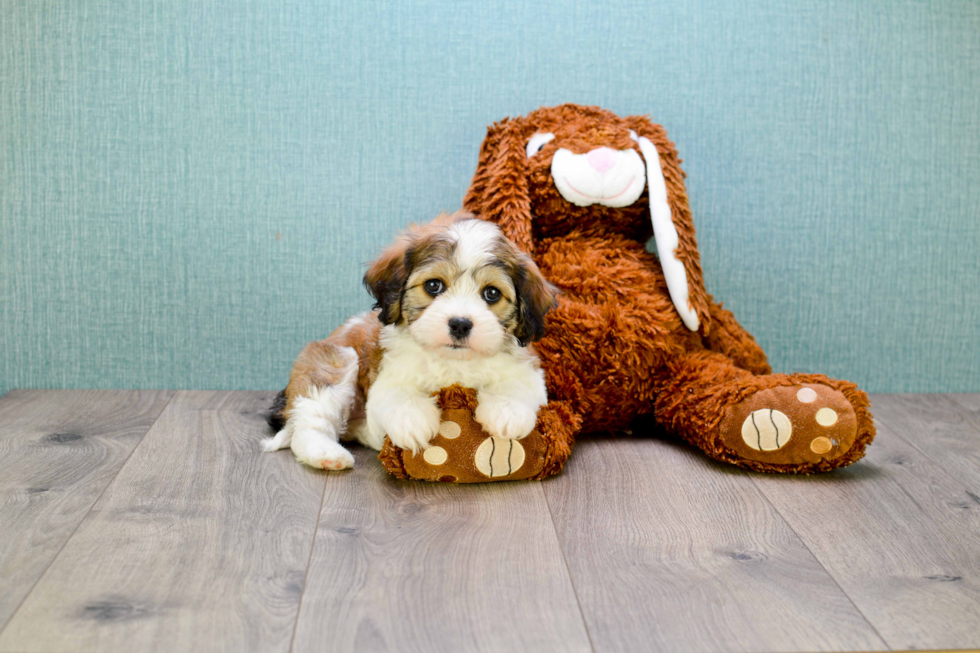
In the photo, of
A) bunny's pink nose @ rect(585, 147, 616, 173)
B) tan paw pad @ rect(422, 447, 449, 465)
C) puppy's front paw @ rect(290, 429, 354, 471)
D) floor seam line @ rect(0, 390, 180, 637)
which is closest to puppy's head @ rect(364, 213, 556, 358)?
tan paw pad @ rect(422, 447, 449, 465)

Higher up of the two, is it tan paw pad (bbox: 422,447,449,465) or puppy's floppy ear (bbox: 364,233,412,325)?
puppy's floppy ear (bbox: 364,233,412,325)

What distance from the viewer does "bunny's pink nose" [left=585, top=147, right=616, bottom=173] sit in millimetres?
2268

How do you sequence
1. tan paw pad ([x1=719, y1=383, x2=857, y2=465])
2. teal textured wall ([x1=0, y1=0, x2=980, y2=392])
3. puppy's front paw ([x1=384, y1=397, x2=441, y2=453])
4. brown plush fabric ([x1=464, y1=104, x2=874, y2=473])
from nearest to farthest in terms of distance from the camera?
1. puppy's front paw ([x1=384, y1=397, x2=441, y2=453])
2. tan paw pad ([x1=719, y1=383, x2=857, y2=465])
3. brown plush fabric ([x1=464, y1=104, x2=874, y2=473])
4. teal textured wall ([x1=0, y1=0, x2=980, y2=392])

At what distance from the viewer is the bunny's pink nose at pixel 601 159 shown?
227 centimetres

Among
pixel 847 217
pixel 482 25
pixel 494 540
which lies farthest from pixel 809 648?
pixel 482 25

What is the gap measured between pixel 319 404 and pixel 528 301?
2.05ft

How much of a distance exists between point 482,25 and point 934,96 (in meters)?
1.50

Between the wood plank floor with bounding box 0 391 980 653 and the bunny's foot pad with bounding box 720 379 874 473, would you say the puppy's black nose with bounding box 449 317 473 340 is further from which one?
the bunny's foot pad with bounding box 720 379 874 473

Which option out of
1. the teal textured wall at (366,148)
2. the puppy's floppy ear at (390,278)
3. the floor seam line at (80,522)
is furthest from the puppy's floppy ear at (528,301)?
the floor seam line at (80,522)

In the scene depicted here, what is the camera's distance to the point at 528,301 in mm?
1933

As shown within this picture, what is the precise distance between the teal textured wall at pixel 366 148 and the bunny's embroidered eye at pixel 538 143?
320 mm

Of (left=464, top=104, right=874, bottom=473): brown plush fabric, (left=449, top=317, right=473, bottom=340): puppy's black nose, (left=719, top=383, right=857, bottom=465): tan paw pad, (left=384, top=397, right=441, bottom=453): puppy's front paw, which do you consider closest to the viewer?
(left=449, top=317, right=473, bottom=340): puppy's black nose

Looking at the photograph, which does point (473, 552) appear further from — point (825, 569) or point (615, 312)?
point (615, 312)

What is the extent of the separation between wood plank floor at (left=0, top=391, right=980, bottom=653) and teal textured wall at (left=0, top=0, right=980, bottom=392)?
0.57m
